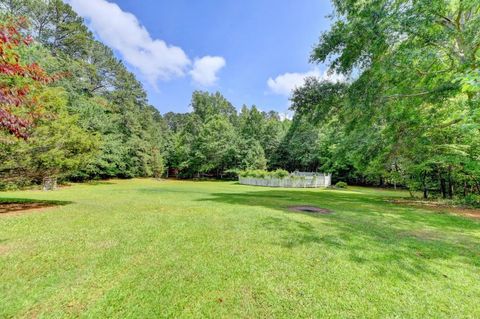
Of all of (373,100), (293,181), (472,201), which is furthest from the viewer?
(293,181)

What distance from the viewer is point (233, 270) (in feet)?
12.0

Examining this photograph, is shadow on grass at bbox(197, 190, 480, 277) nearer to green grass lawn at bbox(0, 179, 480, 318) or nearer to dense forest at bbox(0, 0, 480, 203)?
green grass lawn at bbox(0, 179, 480, 318)

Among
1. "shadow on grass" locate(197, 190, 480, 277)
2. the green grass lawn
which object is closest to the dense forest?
the green grass lawn

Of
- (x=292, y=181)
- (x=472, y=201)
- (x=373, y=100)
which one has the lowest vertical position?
(x=472, y=201)

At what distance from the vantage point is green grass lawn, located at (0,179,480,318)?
2.74m

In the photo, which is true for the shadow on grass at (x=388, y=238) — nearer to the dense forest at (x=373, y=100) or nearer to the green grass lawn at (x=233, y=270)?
the green grass lawn at (x=233, y=270)

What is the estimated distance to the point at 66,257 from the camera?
4113 millimetres

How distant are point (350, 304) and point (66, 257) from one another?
4693 millimetres

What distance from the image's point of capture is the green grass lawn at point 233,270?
274cm

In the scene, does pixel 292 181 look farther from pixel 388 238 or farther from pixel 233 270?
pixel 233 270

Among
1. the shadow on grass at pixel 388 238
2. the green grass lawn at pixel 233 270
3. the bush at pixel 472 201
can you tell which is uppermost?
the bush at pixel 472 201

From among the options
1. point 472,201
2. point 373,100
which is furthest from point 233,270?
point 472,201

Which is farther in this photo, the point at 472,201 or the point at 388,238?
the point at 472,201

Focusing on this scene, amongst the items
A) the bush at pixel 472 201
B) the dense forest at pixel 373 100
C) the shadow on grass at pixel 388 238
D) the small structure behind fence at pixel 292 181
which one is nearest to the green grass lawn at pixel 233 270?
the shadow on grass at pixel 388 238
